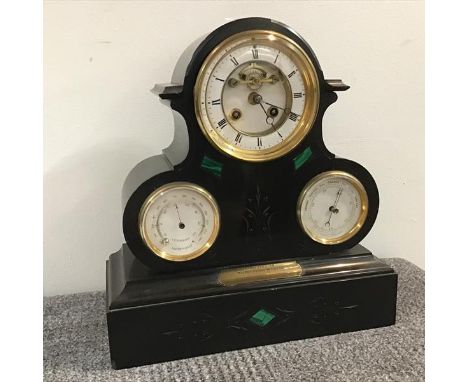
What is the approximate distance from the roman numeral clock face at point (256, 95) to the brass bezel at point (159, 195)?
0.31ft

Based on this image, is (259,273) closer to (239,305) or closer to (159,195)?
(239,305)

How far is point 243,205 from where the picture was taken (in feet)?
3.44

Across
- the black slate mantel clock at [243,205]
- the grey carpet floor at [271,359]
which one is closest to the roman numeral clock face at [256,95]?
the black slate mantel clock at [243,205]

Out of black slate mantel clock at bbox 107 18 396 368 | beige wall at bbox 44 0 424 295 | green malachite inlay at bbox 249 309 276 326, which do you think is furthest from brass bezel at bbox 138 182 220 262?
beige wall at bbox 44 0 424 295

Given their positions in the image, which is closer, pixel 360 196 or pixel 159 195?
pixel 159 195

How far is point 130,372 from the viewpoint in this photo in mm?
963

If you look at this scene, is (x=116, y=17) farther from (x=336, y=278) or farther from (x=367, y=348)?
(x=367, y=348)

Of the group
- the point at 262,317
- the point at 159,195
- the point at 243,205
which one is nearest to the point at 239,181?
the point at 243,205

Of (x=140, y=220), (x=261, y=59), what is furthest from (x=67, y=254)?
(x=261, y=59)

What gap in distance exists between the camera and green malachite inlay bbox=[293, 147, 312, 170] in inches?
41.5

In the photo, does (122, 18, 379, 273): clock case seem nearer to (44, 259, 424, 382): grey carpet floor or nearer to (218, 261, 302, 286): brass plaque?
(218, 261, 302, 286): brass plaque

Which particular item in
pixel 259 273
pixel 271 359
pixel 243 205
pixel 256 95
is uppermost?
pixel 256 95

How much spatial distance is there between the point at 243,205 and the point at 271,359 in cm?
30

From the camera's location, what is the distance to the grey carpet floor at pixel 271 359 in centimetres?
94
